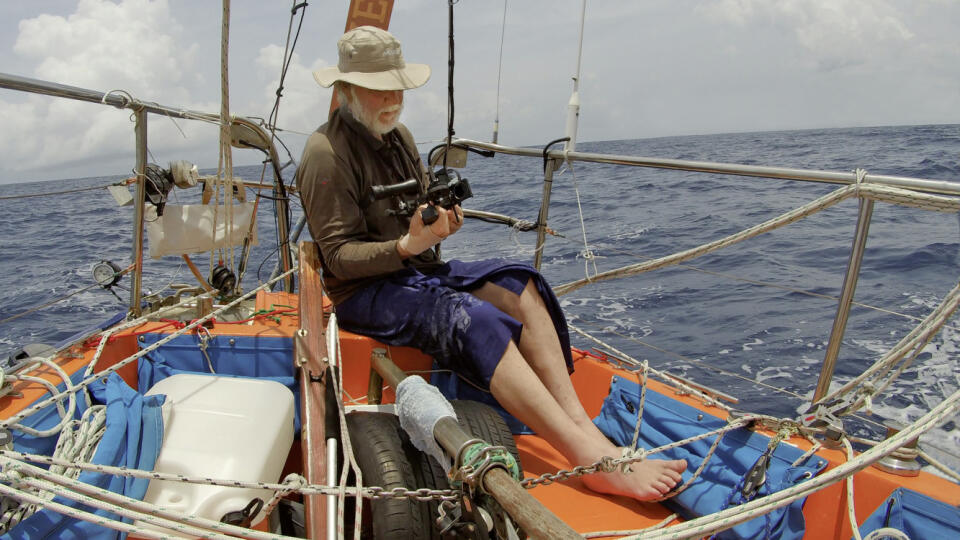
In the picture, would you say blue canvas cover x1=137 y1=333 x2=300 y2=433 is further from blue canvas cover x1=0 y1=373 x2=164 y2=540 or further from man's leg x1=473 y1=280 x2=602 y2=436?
man's leg x1=473 y1=280 x2=602 y2=436

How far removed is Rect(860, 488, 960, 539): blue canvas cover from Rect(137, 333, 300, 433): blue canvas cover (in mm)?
1654

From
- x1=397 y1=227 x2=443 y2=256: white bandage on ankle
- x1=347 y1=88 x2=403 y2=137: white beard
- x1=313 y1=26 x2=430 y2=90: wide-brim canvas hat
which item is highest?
x1=313 y1=26 x2=430 y2=90: wide-brim canvas hat

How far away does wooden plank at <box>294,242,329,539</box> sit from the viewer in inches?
49.2

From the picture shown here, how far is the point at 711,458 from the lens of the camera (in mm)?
1628

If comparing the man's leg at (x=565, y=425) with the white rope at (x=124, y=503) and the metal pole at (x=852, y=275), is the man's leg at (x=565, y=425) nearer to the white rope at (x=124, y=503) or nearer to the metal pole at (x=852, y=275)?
the metal pole at (x=852, y=275)

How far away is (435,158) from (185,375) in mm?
1343

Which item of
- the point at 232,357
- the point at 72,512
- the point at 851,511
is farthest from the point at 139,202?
the point at 851,511

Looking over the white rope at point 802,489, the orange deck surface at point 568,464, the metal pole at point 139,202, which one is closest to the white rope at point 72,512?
the orange deck surface at point 568,464

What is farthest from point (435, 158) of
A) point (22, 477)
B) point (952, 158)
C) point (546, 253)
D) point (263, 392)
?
point (952, 158)

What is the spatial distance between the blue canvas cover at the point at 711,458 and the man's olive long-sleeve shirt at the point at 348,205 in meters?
0.85

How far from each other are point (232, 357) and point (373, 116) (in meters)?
0.98

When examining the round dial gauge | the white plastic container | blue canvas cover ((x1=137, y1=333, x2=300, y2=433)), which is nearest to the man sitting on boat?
blue canvas cover ((x1=137, y1=333, x2=300, y2=433))

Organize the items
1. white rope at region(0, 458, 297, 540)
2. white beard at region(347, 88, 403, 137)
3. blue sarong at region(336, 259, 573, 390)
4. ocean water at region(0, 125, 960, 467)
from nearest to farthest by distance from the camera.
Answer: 1. white rope at region(0, 458, 297, 540)
2. blue sarong at region(336, 259, 573, 390)
3. white beard at region(347, 88, 403, 137)
4. ocean water at region(0, 125, 960, 467)

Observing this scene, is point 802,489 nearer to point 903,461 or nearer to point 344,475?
point 903,461
